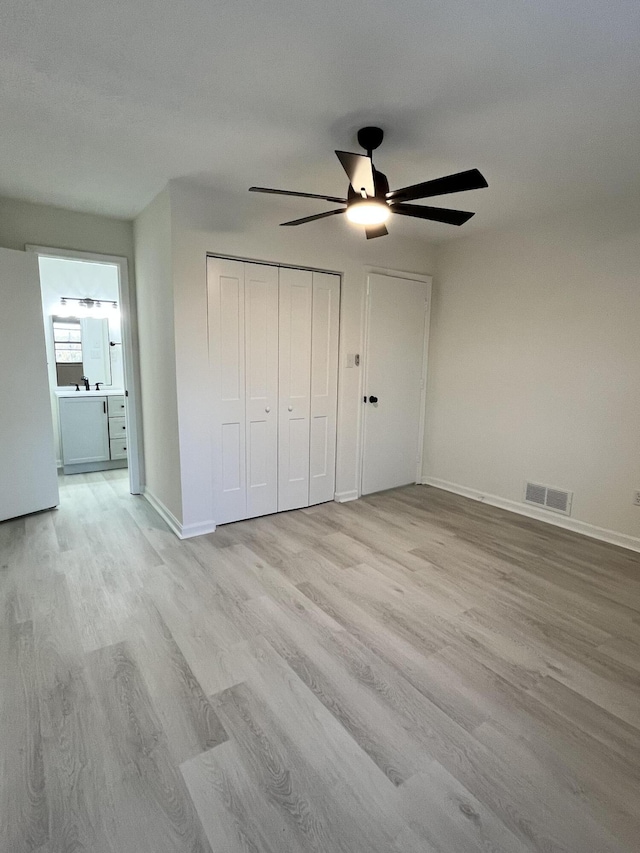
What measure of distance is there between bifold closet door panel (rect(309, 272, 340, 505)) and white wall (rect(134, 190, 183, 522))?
1173 millimetres

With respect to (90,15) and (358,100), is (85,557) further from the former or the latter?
(358,100)

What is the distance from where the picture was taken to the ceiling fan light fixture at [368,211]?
83.5 inches

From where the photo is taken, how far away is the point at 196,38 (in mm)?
A: 1567

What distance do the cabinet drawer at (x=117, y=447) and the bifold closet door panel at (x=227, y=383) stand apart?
2246 mm

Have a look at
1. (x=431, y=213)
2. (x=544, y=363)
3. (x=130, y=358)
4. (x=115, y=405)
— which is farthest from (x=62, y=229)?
(x=544, y=363)

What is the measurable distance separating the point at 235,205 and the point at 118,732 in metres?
3.13

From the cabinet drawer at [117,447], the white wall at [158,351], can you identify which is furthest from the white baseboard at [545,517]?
the cabinet drawer at [117,447]

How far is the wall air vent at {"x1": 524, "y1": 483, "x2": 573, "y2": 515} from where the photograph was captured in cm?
348

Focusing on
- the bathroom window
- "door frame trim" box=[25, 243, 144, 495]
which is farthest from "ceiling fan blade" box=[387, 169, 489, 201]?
the bathroom window

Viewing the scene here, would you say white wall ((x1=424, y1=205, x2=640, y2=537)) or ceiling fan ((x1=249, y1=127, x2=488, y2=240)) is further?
white wall ((x1=424, y1=205, x2=640, y2=537))

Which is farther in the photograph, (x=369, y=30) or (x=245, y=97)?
(x=245, y=97)

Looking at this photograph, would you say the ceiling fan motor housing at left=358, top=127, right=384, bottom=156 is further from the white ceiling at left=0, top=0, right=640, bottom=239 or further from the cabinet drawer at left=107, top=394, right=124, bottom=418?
the cabinet drawer at left=107, top=394, right=124, bottom=418

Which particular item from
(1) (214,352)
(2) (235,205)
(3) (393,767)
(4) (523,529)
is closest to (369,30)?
(2) (235,205)

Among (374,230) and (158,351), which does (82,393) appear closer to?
(158,351)
